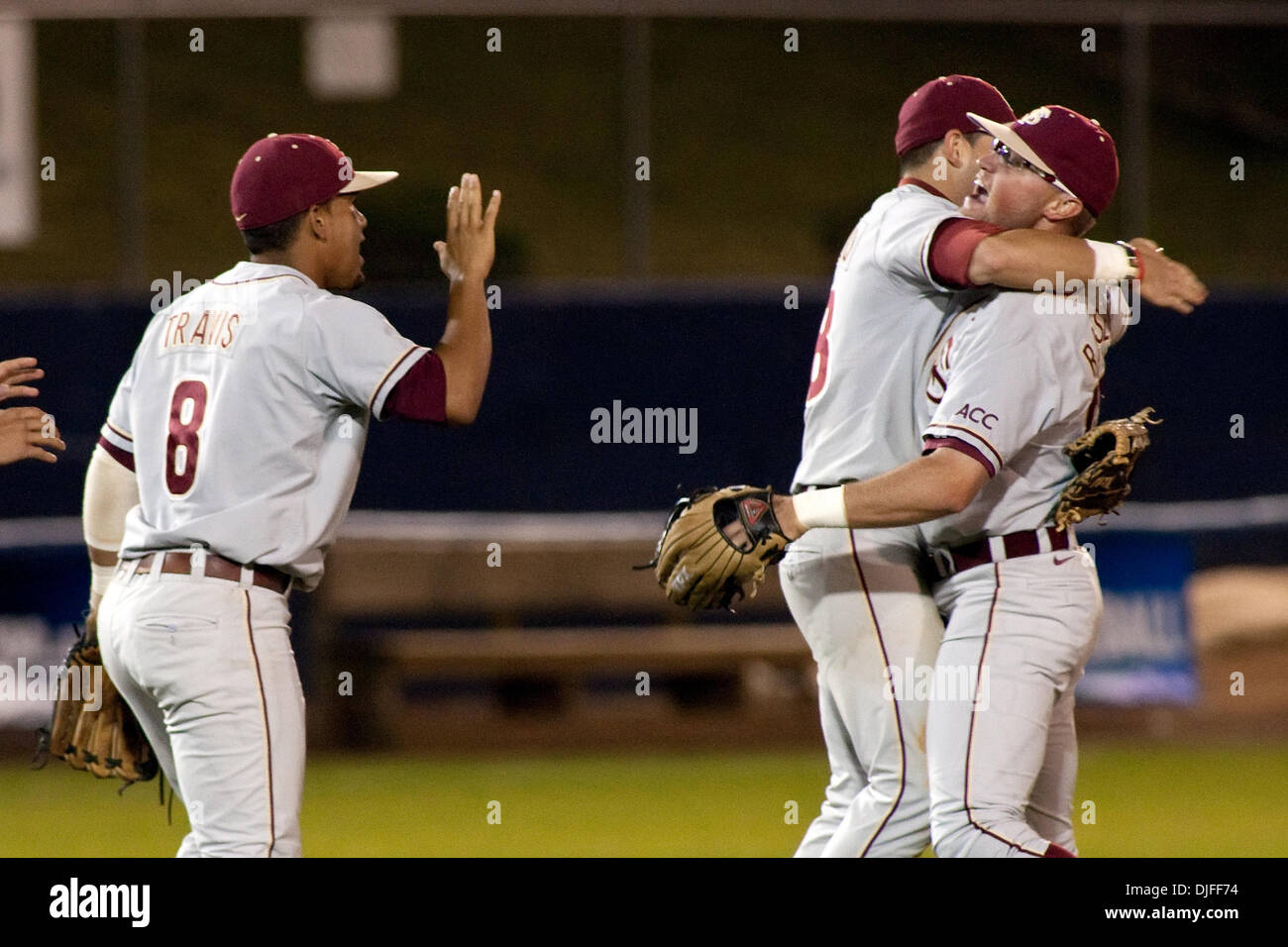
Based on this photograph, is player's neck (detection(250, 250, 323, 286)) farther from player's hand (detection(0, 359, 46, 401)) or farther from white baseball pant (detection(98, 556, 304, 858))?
white baseball pant (detection(98, 556, 304, 858))

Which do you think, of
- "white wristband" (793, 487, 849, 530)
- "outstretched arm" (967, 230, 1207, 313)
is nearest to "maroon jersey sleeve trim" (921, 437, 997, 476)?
"white wristband" (793, 487, 849, 530)

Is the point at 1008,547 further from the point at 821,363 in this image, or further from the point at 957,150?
the point at 957,150

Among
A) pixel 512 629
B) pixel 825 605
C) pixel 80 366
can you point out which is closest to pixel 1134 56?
pixel 512 629

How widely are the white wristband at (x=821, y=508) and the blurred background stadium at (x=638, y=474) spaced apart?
2893mm

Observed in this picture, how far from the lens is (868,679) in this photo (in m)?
4.29

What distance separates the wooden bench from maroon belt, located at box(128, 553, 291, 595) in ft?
17.5

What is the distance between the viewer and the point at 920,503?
12.6 feet

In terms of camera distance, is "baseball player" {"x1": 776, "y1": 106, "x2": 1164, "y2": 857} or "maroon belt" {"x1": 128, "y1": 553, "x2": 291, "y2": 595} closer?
"baseball player" {"x1": 776, "y1": 106, "x2": 1164, "y2": 857}

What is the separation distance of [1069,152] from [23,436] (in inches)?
97.5

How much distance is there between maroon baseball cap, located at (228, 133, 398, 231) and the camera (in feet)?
13.7

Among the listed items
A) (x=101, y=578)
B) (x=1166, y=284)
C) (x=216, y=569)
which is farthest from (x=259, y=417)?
(x=1166, y=284)

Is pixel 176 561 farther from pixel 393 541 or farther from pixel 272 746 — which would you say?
pixel 393 541

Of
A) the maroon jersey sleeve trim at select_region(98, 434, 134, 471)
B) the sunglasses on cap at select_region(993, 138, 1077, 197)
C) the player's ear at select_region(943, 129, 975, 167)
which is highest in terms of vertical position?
the player's ear at select_region(943, 129, 975, 167)

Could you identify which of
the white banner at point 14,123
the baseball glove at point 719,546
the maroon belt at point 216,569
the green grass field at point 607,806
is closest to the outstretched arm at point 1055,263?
the baseball glove at point 719,546
